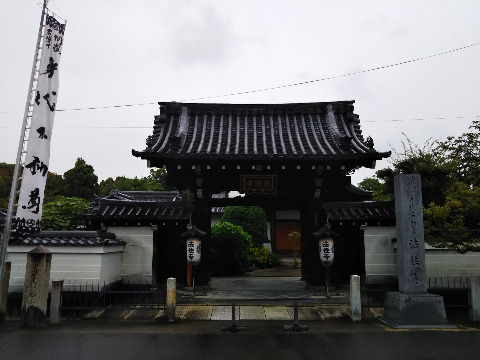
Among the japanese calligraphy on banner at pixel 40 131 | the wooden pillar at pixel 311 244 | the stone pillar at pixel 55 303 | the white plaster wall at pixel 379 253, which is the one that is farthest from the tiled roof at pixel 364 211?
the japanese calligraphy on banner at pixel 40 131

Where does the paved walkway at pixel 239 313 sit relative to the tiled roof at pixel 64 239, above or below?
below

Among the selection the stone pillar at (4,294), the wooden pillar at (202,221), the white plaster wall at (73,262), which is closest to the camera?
the stone pillar at (4,294)

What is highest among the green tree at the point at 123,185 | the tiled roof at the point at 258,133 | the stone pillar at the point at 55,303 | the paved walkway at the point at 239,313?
the green tree at the point at 123,185

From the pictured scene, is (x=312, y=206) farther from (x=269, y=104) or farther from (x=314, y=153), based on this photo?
(x=269, y=104)

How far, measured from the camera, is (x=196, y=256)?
11984 millimetres

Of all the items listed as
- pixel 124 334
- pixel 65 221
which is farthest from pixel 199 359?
pixel 65 221

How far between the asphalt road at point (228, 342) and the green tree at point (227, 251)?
1101 centimetres

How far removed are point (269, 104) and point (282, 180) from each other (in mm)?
4386

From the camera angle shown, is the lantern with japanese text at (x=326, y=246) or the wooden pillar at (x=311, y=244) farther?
the wooden pillar at (x=311, y=244)

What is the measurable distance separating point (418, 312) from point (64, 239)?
10.1 m

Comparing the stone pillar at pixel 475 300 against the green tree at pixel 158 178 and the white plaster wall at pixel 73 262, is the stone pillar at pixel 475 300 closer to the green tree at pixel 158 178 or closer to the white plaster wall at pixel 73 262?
the white plaster wall at pixel 73 262

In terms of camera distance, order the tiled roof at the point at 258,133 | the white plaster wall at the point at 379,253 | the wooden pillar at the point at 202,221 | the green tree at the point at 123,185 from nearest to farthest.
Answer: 1. the tiled roof at the point at 258,133
2. the white plaster wall at the point at 379,253
3. the wooden pillar at the point at 202,221
4. the green tree at the point at 123,185

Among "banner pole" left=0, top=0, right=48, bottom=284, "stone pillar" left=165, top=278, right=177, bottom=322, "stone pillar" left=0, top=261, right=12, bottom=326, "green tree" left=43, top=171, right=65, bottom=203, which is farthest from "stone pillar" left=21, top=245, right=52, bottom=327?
"green tree" left=43, top=171, right=65, bottom=203

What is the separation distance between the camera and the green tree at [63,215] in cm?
2189
